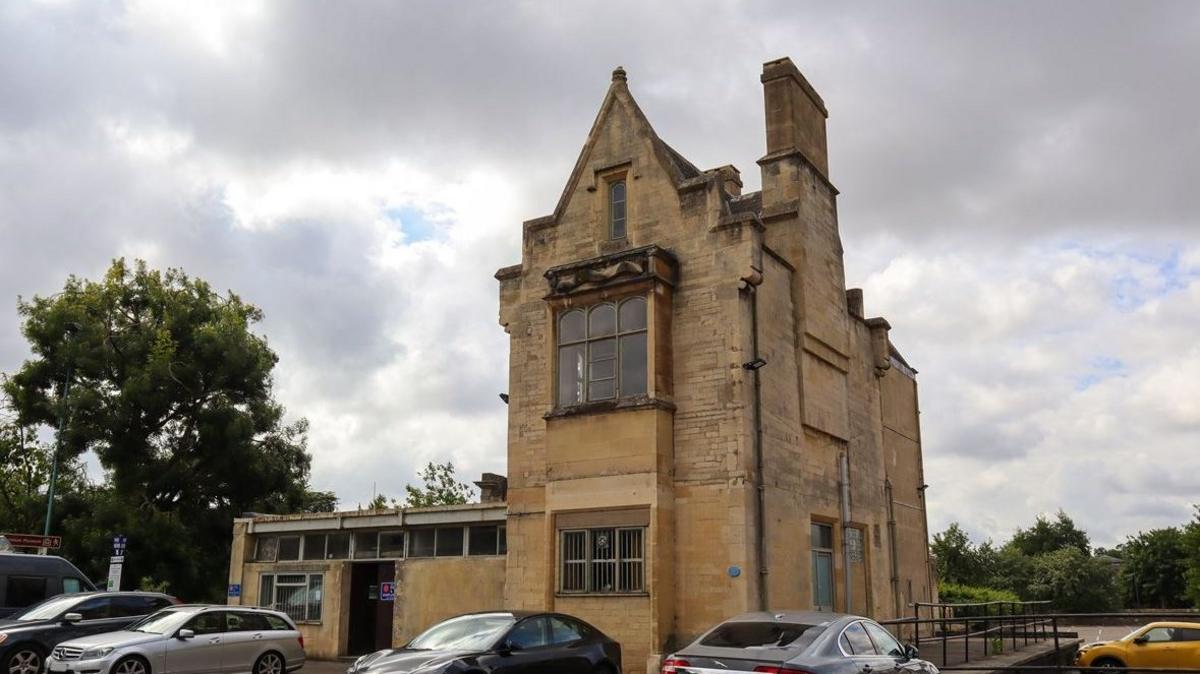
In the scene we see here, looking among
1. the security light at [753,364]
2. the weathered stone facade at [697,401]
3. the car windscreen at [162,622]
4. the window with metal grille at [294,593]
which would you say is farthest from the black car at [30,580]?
the security light at [753,364]

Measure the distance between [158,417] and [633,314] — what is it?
79.9 feet

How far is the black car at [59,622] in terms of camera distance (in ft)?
53.1

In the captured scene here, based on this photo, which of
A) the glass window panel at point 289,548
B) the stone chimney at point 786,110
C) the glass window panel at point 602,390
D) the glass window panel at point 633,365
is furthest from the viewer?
the glass window panel at point 289,548

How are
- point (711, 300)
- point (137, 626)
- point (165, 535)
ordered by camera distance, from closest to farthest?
point (137, 626), point (711, 300), point (165, 535)

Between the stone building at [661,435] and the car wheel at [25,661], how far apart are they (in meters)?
7.47

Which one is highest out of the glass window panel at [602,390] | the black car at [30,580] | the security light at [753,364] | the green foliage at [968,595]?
the security light at [753,364]

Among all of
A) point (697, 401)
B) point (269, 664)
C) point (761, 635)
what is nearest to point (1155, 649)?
point (697, 401)

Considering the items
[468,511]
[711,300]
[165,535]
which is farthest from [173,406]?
[711,300]

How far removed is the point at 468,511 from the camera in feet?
71.2

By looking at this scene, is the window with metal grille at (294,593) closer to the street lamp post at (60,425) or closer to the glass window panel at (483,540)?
the glass window panel at (483,540)

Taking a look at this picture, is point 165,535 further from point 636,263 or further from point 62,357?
point 636,263

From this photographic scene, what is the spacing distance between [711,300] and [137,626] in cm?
1114

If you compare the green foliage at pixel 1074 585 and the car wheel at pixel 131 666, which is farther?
the green foliage at pixel 1074 585

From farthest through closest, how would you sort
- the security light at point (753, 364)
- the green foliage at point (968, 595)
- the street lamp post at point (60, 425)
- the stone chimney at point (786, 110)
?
the green foliage at point (968, 595), the street lamp post at point (60, 425), the stone chimney at point (786, 110), the security light at point (753, 364)
